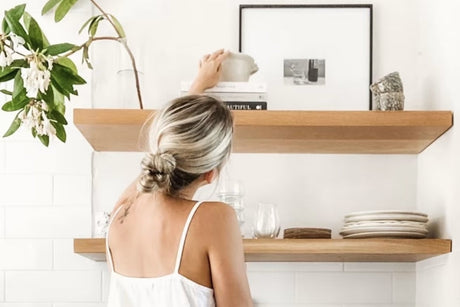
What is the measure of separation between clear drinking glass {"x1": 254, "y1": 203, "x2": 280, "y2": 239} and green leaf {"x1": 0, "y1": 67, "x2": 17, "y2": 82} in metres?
0.83

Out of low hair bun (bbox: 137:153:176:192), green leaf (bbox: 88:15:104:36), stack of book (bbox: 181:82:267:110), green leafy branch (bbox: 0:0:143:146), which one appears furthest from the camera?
green leaf (bbox: 88:15:104:36)

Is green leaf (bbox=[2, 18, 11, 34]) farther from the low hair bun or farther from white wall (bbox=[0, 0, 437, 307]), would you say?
the low hair bun

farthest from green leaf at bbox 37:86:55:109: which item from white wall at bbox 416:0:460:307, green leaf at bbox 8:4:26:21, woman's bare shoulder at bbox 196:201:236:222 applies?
white wall at bbox 416:0:460:307

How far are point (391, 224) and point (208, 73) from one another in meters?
0.69

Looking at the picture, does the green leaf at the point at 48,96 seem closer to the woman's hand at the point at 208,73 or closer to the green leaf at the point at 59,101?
the green leaf at the point at 59,101

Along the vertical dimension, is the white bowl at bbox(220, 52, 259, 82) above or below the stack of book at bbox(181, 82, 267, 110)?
above

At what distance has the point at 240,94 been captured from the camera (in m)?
2.65

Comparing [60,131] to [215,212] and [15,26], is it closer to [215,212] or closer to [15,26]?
[15,26]

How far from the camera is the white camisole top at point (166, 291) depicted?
1988 mm

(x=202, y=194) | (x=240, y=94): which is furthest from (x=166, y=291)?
(x=202, y=194)

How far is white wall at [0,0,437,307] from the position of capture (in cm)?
291

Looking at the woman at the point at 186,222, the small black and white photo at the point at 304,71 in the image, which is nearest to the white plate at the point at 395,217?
the small black and white photo at the point at 304,71

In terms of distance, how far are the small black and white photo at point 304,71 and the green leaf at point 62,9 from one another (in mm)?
735

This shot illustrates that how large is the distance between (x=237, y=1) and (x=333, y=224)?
0.81 metres
